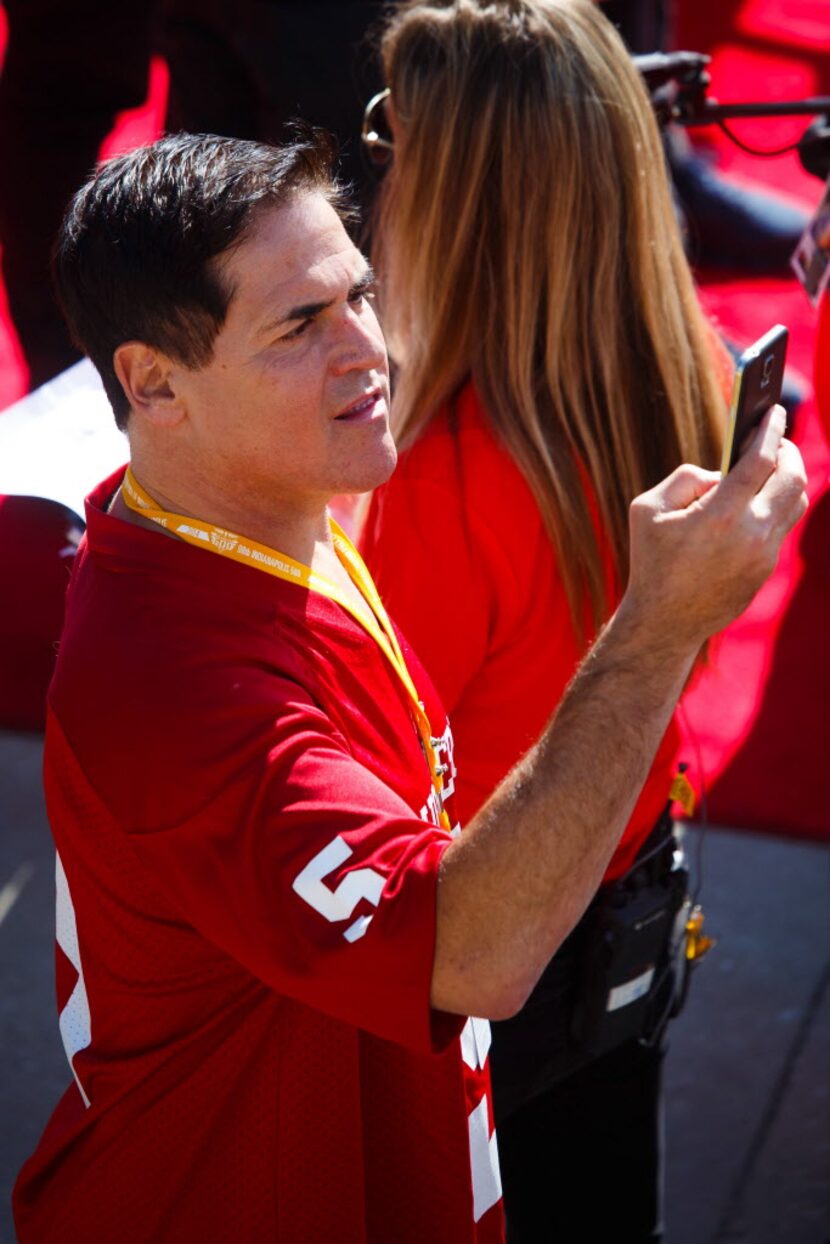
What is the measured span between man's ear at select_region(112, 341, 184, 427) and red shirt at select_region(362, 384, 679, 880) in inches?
18.8

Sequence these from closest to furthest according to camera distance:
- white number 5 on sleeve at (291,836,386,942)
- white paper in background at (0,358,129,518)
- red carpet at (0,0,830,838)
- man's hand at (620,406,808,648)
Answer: white number 5 on sleeve at (291,836,386,942) → man's hand at (620,406,808,648) → white paper in background at (0,358,129,518) → red carpet at (0,0,830,838)

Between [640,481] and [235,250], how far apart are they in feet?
2.45

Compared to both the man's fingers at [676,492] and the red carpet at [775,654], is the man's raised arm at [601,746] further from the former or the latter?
the red carpet at [775,654]

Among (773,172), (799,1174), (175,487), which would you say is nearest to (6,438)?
(175,487)

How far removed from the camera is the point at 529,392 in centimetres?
199

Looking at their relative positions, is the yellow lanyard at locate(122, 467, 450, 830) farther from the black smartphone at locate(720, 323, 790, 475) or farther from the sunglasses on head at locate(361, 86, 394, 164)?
the sunglasses on head at locate(361, 86, 394, 164)

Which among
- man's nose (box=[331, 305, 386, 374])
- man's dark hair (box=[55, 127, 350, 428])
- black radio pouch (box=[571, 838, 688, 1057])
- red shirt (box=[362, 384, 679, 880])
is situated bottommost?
black radio pouch (box=[571, 838, 688, 1057])

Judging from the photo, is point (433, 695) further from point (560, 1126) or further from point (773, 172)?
point (773, 172)

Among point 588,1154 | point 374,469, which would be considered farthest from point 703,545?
point 588,1154

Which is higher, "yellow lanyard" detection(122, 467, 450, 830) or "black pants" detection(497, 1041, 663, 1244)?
"yellow lanyard" detection(122, 467, 450, 830)

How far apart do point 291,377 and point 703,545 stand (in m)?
0.40

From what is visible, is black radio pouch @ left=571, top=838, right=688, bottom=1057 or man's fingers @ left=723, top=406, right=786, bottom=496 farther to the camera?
black radio pouch @ left=571, top=838, right=688, bottom=1057

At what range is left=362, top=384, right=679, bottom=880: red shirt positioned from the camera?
1.92m

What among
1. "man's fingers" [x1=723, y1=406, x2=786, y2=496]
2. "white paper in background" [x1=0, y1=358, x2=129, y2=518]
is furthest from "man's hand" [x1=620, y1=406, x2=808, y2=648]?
"white paper in background" [x1=0, y1=358, x2=129, y2=518]
